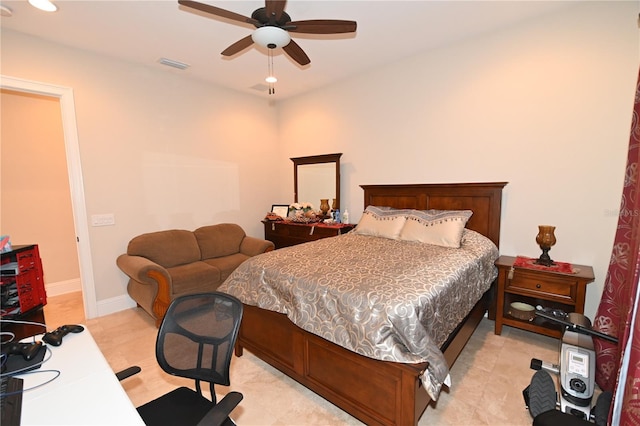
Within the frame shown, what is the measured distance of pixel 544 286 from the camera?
261 centimetres

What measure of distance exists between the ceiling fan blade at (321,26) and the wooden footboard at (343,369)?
2.14m

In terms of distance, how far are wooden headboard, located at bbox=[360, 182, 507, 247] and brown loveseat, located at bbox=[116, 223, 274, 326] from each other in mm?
1831

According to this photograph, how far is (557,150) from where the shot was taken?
9.04 ft

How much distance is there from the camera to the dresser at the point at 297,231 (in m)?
4.04

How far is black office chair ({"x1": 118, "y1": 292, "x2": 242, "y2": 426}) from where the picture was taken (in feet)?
4.29

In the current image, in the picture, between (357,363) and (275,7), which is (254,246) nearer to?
(357,363)

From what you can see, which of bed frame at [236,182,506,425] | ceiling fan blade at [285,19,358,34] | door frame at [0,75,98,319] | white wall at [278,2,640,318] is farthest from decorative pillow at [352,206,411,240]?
door frame at [0,75,98,319]

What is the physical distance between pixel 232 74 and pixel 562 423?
4.51 m

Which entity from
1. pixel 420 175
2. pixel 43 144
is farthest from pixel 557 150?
pixel 43 144

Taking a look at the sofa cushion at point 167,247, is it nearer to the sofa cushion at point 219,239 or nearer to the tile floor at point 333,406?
the sofa cushion at point 219,239

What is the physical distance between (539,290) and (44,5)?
484cm

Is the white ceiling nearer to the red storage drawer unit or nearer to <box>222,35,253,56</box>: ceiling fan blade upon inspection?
<box>222,35,253,56</box>: ceiling fan blade

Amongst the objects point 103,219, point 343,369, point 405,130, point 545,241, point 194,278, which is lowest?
point 343,369

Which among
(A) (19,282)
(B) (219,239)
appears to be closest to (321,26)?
(B) (219,239)
